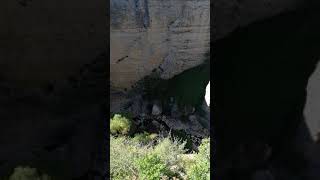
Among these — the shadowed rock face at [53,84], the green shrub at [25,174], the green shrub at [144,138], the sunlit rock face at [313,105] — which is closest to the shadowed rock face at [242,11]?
the sunlit rock face at [313,105]

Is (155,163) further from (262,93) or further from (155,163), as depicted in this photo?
(262,93)

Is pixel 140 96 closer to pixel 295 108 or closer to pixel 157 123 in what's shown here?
pixel 157 123

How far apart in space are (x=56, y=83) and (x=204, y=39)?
7080 mm

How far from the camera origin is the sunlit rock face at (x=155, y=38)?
8469mm

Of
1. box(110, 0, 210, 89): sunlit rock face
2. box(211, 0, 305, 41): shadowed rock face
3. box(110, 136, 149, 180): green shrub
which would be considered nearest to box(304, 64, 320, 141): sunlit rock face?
box(211, 0, 305, 41): shadowed rock face

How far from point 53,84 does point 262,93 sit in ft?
3.05

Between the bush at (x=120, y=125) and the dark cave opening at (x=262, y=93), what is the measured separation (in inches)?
213

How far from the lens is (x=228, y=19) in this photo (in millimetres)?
2027

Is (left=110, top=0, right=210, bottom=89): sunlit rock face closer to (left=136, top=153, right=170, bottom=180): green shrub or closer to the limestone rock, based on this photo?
the limestone rock

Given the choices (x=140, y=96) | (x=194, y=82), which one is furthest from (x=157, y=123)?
(x=194, y=82)

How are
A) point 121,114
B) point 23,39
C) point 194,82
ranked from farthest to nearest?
point 194,82 < point 121,114 < point 23,39

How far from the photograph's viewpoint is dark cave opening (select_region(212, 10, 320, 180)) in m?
2.03

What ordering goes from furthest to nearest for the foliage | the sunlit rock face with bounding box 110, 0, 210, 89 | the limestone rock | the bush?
the limestone rock
the sunlit rock face with bounding box 110, 0, 210, 89
the bush
the foliage

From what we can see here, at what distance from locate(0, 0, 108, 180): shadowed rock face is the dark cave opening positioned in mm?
548
